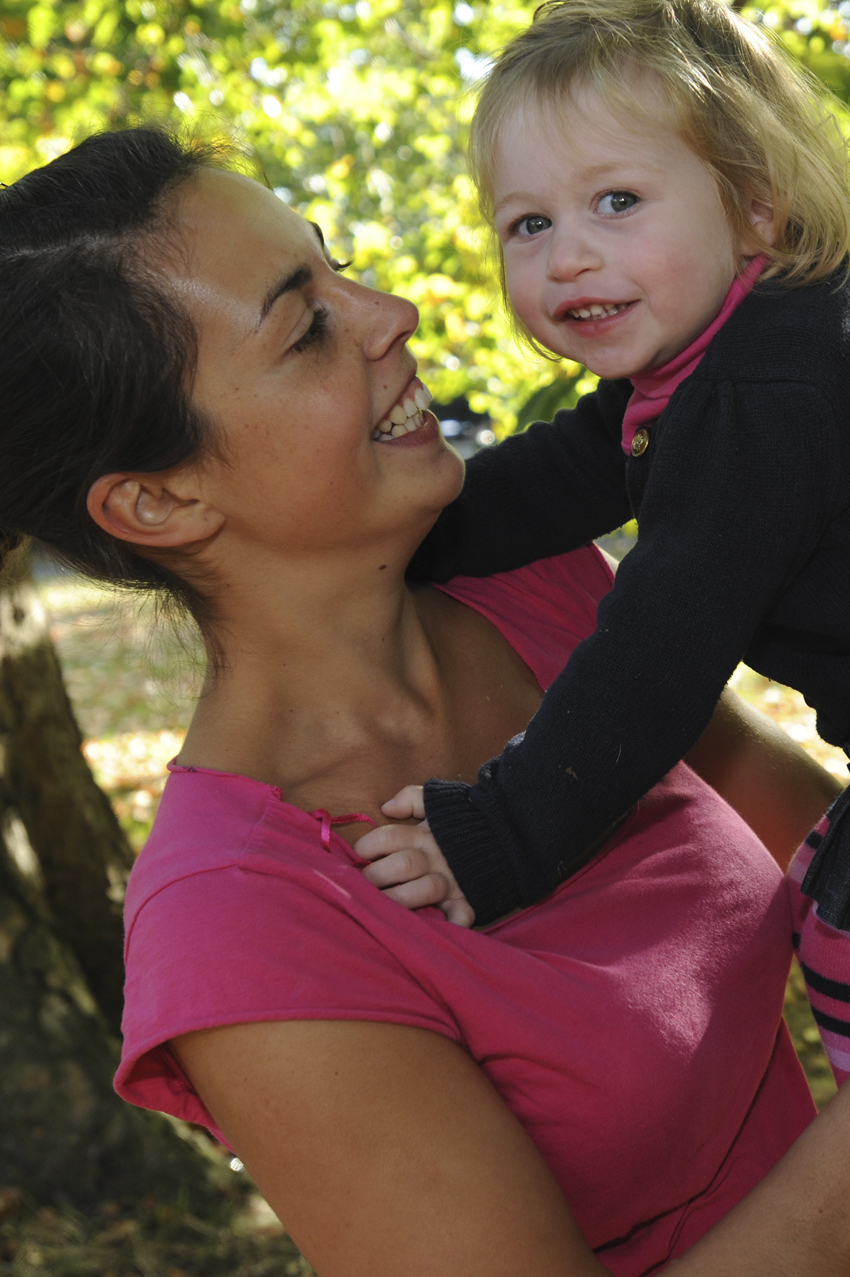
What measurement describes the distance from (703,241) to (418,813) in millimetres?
957

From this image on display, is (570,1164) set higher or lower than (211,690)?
lower

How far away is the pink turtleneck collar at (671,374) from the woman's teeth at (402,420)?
36 centimetres

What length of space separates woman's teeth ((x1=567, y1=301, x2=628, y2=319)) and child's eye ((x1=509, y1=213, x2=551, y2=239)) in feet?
0.48

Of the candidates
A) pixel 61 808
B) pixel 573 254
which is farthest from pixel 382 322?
pixel 61 808

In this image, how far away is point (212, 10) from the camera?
499 centimetres

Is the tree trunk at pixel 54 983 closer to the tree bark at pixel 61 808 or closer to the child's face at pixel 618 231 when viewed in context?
the tree bark at pixel 61 808

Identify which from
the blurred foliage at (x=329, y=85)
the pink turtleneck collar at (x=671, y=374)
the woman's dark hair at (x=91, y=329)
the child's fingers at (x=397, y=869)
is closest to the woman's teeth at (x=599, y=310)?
the pink turtleneck collar at (x=671, y=374)

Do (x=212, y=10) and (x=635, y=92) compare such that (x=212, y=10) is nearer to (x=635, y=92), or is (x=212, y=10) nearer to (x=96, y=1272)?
(x=635, y=92)

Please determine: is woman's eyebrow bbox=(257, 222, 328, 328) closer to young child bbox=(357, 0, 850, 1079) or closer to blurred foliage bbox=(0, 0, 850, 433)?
young child bbox=(357, 0, 850, 1079)

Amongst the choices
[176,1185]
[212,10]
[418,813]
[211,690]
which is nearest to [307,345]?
[211,690]

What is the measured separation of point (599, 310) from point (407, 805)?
2.70 feet

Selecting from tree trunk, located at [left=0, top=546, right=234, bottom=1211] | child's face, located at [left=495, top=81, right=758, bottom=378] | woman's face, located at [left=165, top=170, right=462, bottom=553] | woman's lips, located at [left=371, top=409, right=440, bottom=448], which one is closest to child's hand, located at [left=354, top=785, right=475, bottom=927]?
woman's face, located at [left=165, top=170, right=462, bottom=553]

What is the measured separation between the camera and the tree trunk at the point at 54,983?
3082mm

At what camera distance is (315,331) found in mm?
1677
